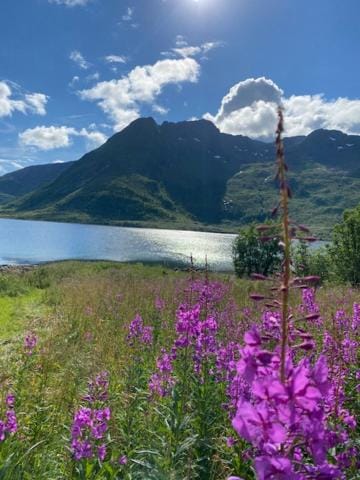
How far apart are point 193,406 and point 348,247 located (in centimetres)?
2699

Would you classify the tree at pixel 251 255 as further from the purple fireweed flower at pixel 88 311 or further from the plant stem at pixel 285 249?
the plant stem at pixel 285 249

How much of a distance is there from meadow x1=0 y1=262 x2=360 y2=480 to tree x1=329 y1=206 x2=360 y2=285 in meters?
22.1

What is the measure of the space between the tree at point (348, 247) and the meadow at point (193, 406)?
72.7 ft

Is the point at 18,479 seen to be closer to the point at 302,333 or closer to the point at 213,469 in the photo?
the point at 213,469

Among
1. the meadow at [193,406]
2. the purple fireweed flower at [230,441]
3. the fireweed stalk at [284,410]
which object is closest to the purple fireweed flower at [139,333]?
the meadow at [193,406]

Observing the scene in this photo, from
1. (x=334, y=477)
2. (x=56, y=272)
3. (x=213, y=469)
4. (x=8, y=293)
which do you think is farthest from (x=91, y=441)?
(x=56, y=272)

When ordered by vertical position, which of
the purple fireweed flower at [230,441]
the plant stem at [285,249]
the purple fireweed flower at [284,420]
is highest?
the plant stem at [285,249]

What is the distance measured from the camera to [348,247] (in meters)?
28.3

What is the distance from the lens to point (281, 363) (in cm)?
137

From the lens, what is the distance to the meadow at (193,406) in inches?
51.9

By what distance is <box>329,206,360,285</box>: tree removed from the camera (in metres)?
27.7

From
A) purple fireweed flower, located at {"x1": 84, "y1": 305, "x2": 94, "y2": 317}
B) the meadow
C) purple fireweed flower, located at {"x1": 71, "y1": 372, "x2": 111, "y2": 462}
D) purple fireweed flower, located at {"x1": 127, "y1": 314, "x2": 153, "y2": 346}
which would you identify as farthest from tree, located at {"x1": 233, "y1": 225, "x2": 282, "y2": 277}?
purple fireweed flower, located at {"x1": 71, "y1": 372, "x2": 111, "y2": 462}

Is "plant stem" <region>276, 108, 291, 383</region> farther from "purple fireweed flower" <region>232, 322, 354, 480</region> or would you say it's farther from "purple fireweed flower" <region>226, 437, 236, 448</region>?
"purple fireweed flower" <region>226, 437, 236, 448</region>

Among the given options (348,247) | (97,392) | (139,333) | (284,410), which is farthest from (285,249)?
(348,247)
